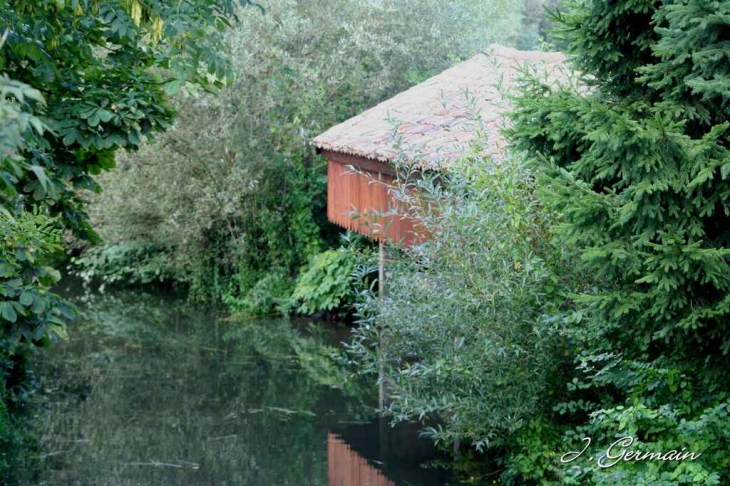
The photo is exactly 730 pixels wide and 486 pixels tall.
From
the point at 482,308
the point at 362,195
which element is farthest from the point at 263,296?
the point at 482,308

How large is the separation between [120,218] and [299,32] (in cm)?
484

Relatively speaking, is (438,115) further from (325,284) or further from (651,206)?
(651,206)

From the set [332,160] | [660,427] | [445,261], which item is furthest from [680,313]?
[332,160]

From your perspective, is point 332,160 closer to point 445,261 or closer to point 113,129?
point 445,261

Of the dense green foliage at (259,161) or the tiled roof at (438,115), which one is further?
the dense green foliage at (259,161)

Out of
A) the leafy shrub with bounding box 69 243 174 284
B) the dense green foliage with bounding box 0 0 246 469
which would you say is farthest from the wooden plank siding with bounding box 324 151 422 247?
the leafy shrub with bounding box 69 243 174 284

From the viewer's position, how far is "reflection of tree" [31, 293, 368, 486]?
7996 millimetres

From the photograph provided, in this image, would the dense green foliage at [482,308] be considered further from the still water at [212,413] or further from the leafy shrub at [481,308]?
the still water at [212,413]

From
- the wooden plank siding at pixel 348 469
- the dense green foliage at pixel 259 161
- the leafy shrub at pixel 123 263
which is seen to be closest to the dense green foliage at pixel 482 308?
the wooden plank siding at pixel 348 469

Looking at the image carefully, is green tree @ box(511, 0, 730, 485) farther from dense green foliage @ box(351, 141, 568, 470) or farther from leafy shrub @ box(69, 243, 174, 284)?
leafy shrub @ box(69, 243, 174, 284)

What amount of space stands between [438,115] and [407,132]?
2.08ft

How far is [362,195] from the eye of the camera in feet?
38.4

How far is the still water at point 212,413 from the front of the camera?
7863mm

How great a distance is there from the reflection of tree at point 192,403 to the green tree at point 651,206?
3.25m
